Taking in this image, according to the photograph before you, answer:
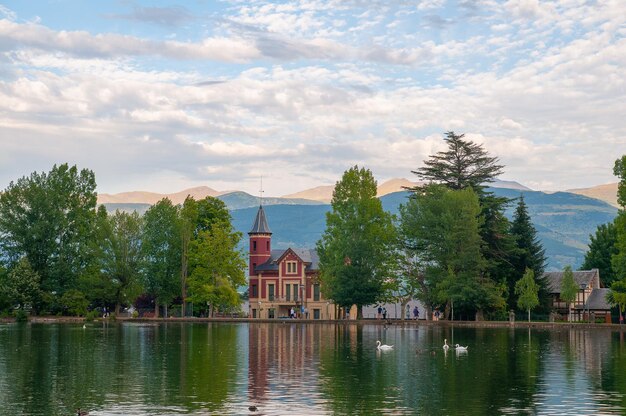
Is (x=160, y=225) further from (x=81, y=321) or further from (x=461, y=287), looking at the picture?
(x=461, y=287)

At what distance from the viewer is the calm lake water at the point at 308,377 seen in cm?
3353

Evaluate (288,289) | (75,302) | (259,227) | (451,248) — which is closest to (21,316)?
(75,302)

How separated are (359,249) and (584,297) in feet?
125

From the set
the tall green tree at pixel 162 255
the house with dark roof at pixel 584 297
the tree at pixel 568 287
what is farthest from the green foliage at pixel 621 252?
the tall green tree at pixel 162 255

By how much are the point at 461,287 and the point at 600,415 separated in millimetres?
66544

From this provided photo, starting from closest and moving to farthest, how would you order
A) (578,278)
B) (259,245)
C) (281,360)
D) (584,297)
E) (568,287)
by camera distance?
1. (281,360)
2. (568,287)
3. (584,297)
4. (578,278)
5. (259,245)

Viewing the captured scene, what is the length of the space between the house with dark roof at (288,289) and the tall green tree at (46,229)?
86.8 ft

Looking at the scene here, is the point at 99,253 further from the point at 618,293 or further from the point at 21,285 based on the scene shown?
the point at 618,293

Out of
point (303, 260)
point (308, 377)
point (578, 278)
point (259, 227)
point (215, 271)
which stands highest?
point (259, 227)

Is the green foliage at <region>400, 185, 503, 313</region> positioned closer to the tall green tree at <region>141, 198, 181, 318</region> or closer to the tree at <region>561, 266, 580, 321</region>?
the tree at <region>561, 266, 580, 321</region>

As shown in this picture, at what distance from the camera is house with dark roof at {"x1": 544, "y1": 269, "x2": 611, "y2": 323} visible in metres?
120

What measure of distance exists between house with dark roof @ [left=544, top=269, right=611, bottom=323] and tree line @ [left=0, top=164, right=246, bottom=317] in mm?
43885

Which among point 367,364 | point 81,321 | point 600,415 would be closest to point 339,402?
point 600,415

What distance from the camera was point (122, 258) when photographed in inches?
4724
